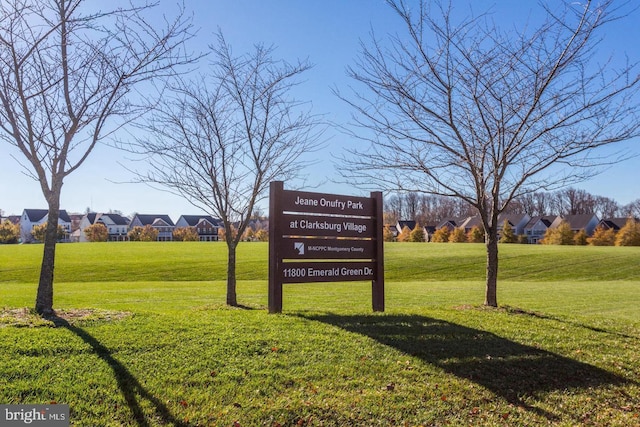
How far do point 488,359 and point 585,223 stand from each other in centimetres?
8517

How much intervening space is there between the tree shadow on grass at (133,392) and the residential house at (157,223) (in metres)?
96.8

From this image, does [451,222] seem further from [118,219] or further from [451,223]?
[118,219]

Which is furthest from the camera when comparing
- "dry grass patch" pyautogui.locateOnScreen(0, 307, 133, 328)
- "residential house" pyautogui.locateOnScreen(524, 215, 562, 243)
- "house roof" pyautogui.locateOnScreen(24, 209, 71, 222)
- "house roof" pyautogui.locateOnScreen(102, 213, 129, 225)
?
"house roof" pyautogui.locateOnScreen(102, 213, 129, 225)

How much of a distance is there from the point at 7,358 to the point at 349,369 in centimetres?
360

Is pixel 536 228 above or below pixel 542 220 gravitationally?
below

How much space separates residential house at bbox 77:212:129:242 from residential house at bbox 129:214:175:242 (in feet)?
6.54

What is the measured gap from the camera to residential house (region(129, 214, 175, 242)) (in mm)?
98312

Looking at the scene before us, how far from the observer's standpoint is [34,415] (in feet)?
12.9

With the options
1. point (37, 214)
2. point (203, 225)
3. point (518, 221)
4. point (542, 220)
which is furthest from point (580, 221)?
point (37, 214)

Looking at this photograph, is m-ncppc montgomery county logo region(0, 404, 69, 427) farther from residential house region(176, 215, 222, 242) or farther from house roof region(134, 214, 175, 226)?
house roof region(134, 214, 175, 226)

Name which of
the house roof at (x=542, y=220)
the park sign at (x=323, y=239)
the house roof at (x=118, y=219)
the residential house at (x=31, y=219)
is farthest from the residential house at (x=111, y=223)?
the park sign at (x=323, y=239)

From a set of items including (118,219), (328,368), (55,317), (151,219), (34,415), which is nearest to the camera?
(34,415)

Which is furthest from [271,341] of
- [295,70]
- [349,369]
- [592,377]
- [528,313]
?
[295,70]

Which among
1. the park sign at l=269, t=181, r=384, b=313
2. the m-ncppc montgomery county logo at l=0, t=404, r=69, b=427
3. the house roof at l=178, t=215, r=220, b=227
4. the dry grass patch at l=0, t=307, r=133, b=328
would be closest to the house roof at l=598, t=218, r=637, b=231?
the house roof at l=178, t=215, r=220, b=227
